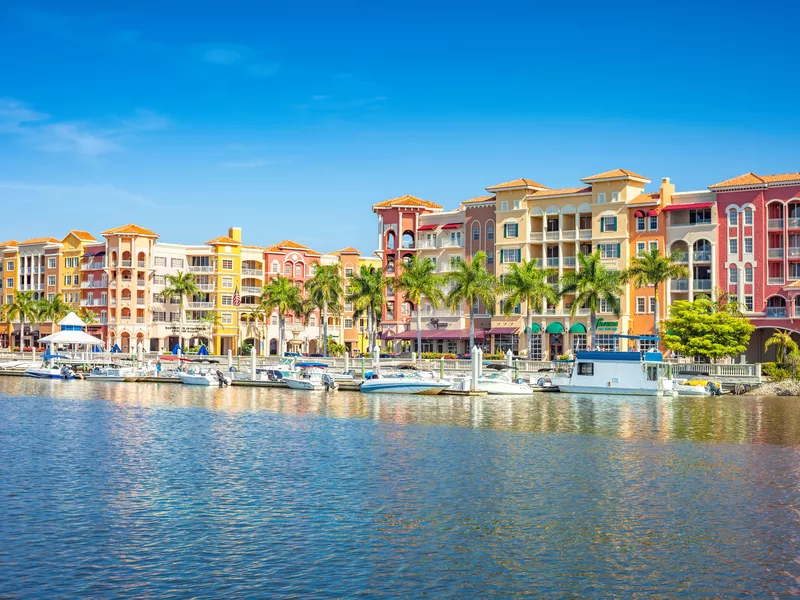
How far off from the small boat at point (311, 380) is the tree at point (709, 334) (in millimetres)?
32346

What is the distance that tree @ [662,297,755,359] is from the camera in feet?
313

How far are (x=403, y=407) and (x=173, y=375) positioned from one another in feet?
135

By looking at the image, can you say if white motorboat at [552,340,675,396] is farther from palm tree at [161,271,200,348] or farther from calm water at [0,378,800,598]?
palm tree at [161,271,200,348]

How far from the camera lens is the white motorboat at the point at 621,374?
285ft

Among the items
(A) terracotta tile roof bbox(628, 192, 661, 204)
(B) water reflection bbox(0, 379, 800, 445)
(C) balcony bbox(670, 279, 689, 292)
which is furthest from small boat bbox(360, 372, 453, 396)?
(A) terracotta tile roof bbox(628, 192, 661, 204)

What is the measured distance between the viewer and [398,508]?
34438mm

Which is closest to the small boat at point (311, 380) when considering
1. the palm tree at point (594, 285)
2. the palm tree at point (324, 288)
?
the palm tree at point (594, 285)

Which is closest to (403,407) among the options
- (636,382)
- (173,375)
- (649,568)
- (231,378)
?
(636,382)

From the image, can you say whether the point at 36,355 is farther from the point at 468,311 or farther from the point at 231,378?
the point at 468,311

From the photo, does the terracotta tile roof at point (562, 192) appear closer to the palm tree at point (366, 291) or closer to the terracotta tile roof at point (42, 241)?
the palm tree at point (366, 291)

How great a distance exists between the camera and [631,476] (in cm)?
4159

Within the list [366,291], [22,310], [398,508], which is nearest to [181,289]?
[22,310]

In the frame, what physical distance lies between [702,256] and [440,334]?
112ft

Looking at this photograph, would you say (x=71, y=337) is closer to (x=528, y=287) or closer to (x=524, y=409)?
(x=528, y=287)
